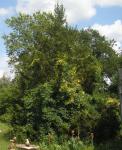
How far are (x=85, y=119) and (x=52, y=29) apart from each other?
33.2 ft

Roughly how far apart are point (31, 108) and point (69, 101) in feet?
8.10

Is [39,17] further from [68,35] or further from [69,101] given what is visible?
[69,101]

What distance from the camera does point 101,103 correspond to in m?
29.2

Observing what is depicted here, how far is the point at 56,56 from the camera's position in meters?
32.3

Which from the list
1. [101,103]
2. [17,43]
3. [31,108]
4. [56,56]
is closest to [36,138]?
[31,108]

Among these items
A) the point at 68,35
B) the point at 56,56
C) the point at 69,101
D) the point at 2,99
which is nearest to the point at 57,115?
the point at 69,101

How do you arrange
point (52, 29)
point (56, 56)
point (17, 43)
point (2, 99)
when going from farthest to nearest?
point (2, 99) → point (17, 43) → point (52, 29) → point (56, 56)

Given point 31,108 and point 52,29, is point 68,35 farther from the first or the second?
point 31,108

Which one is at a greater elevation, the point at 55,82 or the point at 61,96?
the point at 55,82

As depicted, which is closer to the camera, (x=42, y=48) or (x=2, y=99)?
(x=42, y=48)

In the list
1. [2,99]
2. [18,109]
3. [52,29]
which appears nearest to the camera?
[18,109]

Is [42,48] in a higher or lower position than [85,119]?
higher

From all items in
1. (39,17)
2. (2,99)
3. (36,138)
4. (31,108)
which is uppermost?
(39,17)

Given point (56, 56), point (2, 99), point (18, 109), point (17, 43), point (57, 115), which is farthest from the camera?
point (2, 99)
